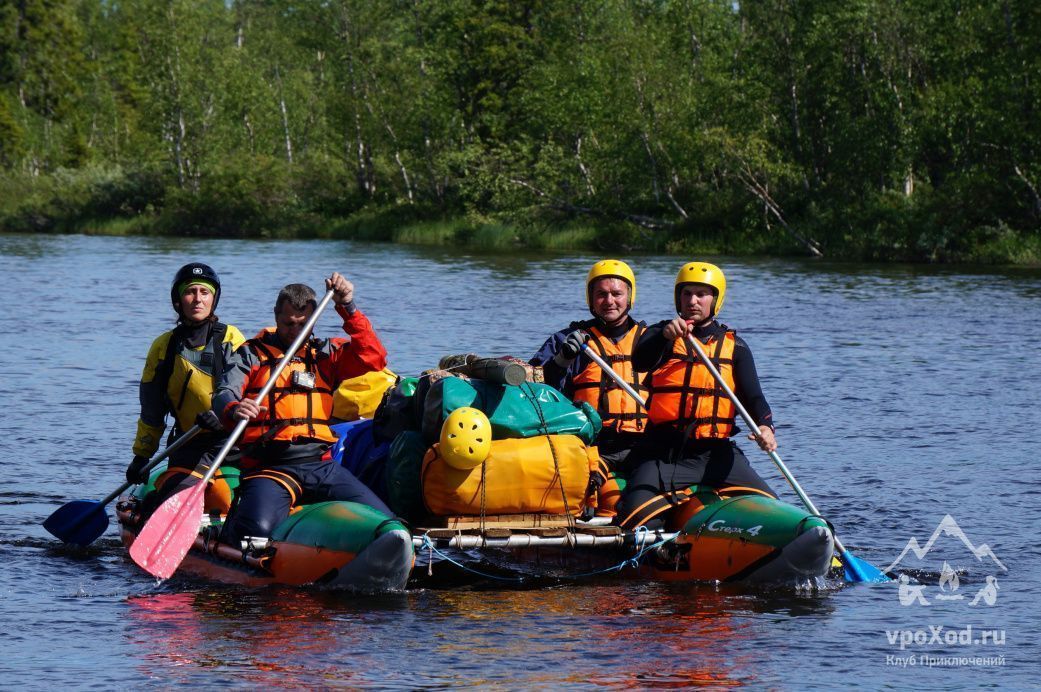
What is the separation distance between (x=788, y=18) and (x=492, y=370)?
96.9ft

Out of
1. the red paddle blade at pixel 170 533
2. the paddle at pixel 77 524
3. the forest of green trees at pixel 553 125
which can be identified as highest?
the forest of green trees at pixel 553 125

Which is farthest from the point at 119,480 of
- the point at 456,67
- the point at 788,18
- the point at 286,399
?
the point at 456,67

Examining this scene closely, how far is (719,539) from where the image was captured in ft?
23.2

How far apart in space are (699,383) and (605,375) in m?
0.68

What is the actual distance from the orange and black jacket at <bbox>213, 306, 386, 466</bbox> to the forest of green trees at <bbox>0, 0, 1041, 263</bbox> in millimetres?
24781

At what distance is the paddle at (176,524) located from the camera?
7.12 m

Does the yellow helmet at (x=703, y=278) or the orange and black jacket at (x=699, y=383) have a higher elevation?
the yellow helmet at (x=703, y=278)

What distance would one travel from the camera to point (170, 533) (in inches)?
282

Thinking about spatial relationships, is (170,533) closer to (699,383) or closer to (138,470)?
(138,470)

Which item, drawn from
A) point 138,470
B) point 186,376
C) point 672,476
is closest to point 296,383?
point 186,376

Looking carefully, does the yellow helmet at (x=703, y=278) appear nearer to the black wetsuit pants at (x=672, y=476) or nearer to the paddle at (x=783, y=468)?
the paddle at (x=783, y=468)

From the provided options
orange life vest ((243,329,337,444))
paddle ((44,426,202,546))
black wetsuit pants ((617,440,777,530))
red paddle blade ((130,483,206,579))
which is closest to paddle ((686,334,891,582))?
black wetsuit pants ((617,440,777,530))

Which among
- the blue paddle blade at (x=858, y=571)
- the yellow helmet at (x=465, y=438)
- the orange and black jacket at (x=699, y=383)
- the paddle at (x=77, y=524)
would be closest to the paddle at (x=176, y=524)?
the yellow helmet at (x=465, y=438)

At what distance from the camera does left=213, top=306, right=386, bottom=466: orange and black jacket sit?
23.5 feet
